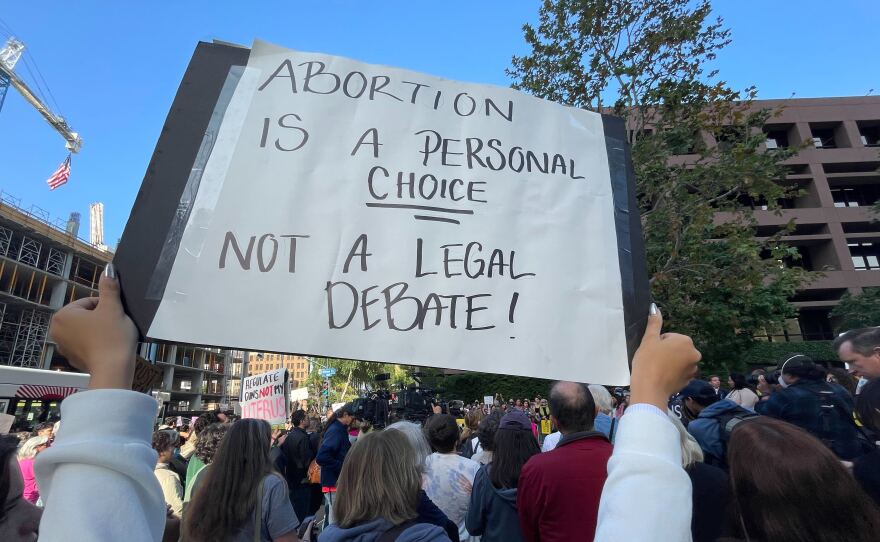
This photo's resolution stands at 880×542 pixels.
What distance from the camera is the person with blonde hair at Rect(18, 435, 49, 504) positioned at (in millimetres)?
4820

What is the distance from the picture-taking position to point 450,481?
12.1 feet

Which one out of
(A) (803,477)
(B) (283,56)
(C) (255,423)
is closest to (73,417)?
(B) (283,56)

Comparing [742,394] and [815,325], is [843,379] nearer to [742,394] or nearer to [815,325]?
[742,394]

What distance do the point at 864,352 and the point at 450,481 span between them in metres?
3.03

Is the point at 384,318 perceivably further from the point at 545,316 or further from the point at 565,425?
the point at 565,425

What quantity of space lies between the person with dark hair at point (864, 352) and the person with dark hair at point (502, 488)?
225 cm

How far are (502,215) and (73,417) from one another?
1313mm

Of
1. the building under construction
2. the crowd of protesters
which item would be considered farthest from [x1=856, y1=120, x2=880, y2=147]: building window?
the building under construction

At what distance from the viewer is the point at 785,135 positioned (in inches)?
1601

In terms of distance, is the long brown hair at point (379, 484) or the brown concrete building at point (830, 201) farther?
the brown concrete building at point (830, 201)

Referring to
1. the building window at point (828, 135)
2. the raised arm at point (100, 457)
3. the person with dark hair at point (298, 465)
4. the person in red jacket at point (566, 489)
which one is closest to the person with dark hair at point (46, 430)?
the person with dark hair at point (298, 465)

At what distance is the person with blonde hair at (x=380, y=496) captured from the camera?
1.92m

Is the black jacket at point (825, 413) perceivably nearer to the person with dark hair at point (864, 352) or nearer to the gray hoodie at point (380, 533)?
the person with dark hair at point (864, 352)

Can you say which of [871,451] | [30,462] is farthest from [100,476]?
[30,462]
